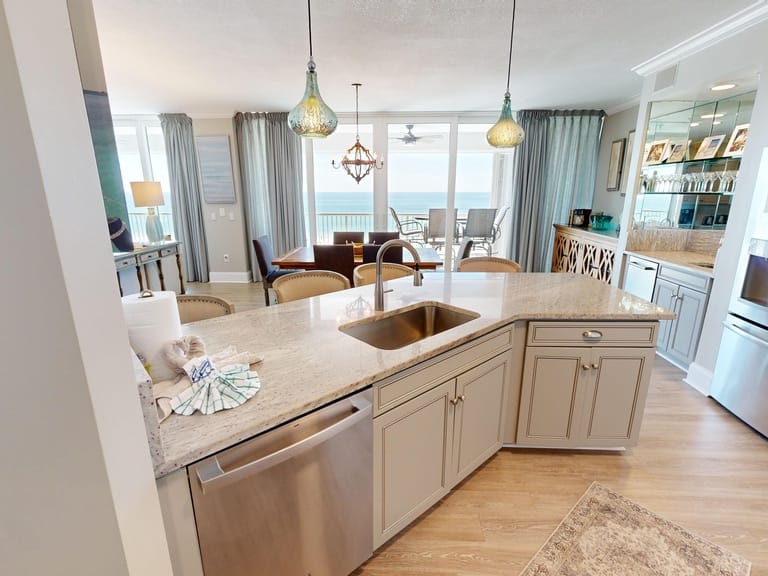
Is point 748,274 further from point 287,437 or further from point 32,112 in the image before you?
point 32,112

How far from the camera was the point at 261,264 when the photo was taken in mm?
4203

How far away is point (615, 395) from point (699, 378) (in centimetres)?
145

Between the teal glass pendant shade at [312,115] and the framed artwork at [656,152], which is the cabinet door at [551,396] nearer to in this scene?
the teal glass pendant shade at [312,115]

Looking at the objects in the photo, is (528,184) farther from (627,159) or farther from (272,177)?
(272,177)

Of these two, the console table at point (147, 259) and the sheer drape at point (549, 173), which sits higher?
the sheer drape at point (549, 173)

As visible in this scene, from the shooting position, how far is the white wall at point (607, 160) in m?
4.73

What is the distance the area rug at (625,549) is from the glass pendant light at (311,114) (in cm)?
273

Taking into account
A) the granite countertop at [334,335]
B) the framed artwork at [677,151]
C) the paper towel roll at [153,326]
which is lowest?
the granite countertop at [334,335]

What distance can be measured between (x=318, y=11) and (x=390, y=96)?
7.49 feet

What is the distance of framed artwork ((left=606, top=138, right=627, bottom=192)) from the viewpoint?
4.81 metres

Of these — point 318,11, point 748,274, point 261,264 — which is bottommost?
point 261,264

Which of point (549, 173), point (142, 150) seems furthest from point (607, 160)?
point (142, 150)

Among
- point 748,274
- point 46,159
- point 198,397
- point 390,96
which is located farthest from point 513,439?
point 390,96

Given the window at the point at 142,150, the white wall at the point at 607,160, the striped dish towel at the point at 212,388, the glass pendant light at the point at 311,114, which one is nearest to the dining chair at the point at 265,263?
the glass pendant light at the point at 311,114
